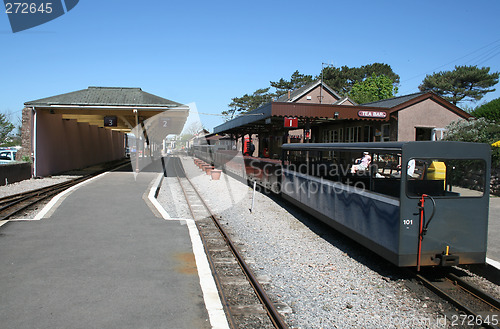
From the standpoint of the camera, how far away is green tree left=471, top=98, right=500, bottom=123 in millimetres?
22427

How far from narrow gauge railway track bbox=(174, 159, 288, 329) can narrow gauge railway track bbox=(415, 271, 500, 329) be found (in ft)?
7.42

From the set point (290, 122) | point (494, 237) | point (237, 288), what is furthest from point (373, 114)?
point (237, 288)

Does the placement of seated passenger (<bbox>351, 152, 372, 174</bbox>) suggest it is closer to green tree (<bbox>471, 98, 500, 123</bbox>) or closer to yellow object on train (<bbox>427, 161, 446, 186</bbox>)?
yellow object on train (<bbox>427, 161, 446, 186</bbox>)

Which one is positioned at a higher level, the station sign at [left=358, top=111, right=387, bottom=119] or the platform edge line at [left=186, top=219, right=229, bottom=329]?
the station sign at [left=358, top=111, right=387, bottom=119]

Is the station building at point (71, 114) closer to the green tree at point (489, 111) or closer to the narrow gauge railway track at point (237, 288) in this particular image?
the narrow gauge railway track at point (237, 288)

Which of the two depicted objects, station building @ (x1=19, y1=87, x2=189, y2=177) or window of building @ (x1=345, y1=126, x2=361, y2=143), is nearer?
station building @ (x1=19, y1=87, x2=189, y2=177)

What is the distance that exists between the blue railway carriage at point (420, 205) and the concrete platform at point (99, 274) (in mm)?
2979

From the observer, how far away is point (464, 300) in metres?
5.05

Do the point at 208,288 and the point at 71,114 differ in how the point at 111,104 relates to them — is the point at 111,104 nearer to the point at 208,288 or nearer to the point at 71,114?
the point at 71,114

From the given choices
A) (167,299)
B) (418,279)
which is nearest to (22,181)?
(167,299)

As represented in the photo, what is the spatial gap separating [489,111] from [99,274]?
25015 mm

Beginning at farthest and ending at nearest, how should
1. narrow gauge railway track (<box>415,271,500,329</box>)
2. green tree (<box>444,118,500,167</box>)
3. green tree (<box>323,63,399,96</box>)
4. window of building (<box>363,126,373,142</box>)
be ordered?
green tree (<box>323,63,399,96</box>) → window of building (<box>363,126,373,142</box>) → green tree (<box>444,118,500,167</box>) → narrow gauge railway track (<box>415,271,500,329</box>)

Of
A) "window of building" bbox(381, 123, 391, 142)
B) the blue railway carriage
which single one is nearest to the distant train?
the blue railway carriage

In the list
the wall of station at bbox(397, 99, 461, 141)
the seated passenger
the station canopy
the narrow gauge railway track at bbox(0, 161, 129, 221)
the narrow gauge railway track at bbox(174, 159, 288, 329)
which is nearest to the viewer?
the narrow gauge railway track at bbox(174, 159, 288, 329)
